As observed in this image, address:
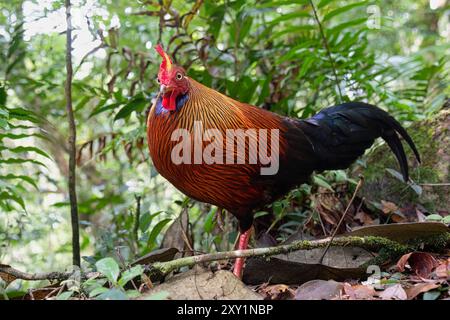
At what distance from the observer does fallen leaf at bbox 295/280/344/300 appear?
2.78m

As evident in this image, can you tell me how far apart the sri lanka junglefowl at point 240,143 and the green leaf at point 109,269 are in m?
0.94

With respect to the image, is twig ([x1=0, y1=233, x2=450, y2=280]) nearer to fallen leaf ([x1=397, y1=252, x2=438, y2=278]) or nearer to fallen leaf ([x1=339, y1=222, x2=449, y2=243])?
fallen leaf ([x1=339, y1=222, x2=449, y2=243])

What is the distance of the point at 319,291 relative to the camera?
9.26ft

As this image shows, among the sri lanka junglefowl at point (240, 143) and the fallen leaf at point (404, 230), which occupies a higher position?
the sri lanka junglefowl at point (240, 143)

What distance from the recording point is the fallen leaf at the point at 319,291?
2779mm

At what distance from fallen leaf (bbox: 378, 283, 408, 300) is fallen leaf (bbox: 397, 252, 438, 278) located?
0.44m

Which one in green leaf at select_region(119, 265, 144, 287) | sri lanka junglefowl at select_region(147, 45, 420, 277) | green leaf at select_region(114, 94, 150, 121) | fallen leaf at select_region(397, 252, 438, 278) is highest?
green leaf at select_region(114, 94, 150, 121)

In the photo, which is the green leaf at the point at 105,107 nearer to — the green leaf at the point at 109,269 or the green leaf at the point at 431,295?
the green leaf at the point at 109,269

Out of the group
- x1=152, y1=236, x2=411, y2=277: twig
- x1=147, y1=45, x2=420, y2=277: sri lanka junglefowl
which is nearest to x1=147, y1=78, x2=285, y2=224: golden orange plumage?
x1=147, y1=45, x2=420, y2=277: sri lanka junglefowl

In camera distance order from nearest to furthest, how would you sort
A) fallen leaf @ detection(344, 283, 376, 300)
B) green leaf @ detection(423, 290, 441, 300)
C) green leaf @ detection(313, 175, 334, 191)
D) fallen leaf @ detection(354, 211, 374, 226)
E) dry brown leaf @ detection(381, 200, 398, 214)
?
green leaf @ detection(423, 290, 441, 300)
fallen leaf @ detection(344, 283, 376, 300)
dry brown leaf @ detection(381, 200, 398, 214)
fallen leaf @ detection(354, 211, 374, 226)
green leaf @ detection(313, 175, 334, 191)

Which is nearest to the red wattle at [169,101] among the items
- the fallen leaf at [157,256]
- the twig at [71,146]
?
the twig at [71,146]

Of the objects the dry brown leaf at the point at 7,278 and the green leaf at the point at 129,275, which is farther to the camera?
the dry brown leaf at the point at 7,278

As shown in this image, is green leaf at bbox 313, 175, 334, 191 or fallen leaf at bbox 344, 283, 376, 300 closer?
fallen leaf at bbox 344, 283, 376, 300

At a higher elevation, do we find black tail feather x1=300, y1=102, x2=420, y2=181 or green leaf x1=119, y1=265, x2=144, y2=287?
black tail feather x1=300, y1=102, x2=420, y2=181
